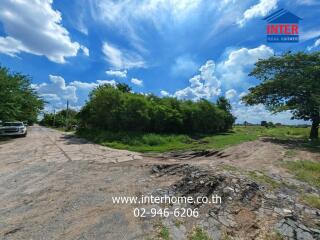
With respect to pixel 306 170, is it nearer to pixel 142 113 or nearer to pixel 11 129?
pixel 142 113

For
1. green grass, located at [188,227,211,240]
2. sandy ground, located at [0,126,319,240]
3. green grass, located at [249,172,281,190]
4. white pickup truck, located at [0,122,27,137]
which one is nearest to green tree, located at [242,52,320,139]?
sandy ground, located at [0,126,319,240]

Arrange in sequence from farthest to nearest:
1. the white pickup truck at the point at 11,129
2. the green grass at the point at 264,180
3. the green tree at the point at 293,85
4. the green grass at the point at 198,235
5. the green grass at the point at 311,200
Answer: the white pickup truck at the point at 11,129, the green tree at the point at 293,85, the green grass at the point at 264,180, the green grass at the point at 311,200, the green grass at the point at 198,235

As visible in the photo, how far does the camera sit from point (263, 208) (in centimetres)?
475

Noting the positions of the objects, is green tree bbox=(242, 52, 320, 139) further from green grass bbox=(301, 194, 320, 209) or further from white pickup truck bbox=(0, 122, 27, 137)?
white pickup truck bbox=(0, 122, 27, 137)

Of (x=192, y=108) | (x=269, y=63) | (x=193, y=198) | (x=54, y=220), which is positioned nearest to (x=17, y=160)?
(x=54, y=220)

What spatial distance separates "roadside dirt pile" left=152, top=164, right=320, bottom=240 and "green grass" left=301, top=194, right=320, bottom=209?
18 centimetres

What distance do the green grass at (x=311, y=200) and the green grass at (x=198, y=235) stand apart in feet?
8.11

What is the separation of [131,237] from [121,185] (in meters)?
2.89

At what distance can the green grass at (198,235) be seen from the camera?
391cm

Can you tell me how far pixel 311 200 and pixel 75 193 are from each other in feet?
17.5

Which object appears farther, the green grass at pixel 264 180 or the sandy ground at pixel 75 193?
the green grass at pixel 264 180

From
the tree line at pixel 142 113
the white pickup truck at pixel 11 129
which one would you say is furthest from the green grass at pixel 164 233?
the white pickup truck at pixel 11 129

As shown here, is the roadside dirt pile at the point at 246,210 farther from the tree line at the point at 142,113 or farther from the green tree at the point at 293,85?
the tree line at the point at 142,113

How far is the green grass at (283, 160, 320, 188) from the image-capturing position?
21.5ft
